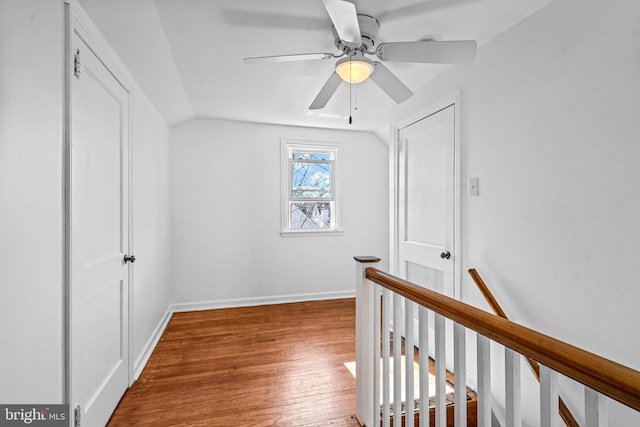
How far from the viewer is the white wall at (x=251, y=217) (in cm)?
375

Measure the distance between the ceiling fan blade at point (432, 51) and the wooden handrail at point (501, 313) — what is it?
1341mm

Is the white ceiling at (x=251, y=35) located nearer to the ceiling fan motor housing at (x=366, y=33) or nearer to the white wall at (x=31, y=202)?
the ceiling fan motor housing at (x=366, y=33)

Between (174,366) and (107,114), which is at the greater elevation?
(107,114)

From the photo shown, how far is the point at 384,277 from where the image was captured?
5.16ft

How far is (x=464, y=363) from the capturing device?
106 cm

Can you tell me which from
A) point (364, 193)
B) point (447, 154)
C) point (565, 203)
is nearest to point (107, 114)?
point (447, 154)

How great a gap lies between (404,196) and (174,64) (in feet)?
7.28

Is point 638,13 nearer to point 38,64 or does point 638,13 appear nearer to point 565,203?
point 565,203

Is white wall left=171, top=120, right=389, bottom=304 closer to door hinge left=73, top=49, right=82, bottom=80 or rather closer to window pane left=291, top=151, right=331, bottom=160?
window pane left=291, top=151, right=331, bottom=160

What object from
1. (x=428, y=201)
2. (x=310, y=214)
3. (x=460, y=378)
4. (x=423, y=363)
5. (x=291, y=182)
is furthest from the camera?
Result: (x=310, y=214)

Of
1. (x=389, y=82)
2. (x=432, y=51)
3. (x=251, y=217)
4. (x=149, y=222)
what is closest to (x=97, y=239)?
(x=149, y=222)

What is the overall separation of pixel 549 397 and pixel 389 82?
1709 mm

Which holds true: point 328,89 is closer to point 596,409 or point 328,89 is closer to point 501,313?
point 501,313

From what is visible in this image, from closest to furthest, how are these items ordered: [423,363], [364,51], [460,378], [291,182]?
1. [460,378]
2. [423,363]
3. [364,51]
4. [291,182]
